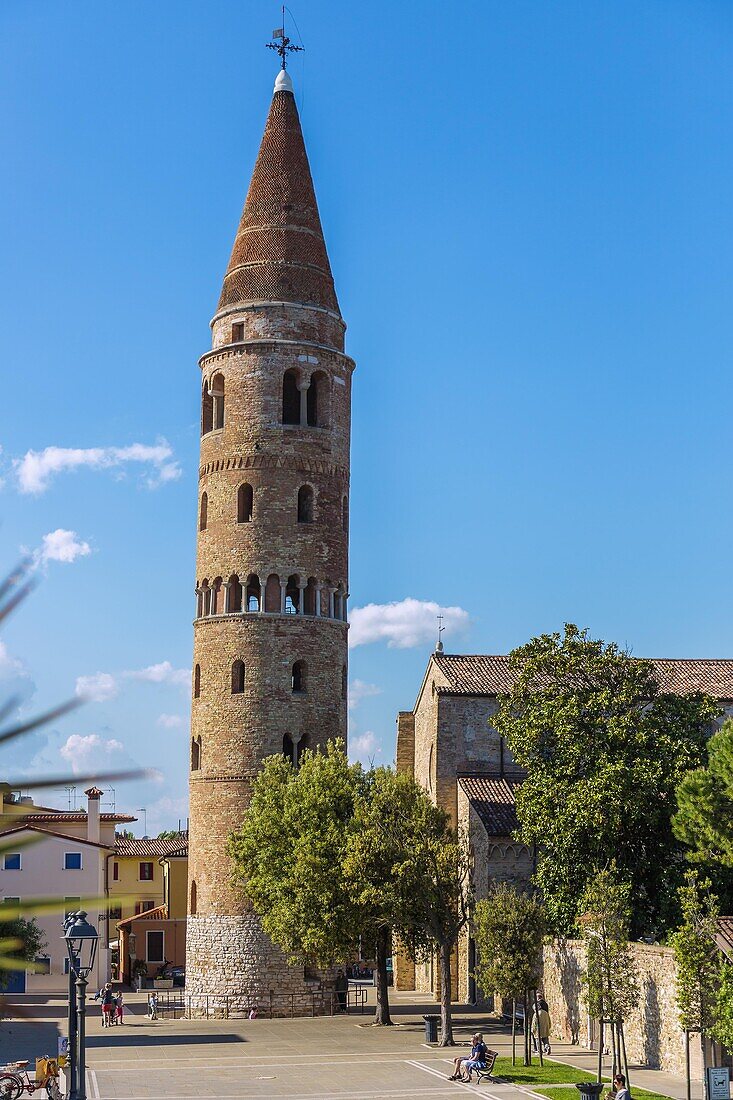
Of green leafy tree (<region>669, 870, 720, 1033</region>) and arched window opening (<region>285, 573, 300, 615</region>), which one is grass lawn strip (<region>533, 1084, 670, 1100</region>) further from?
arched window opening (<region>285, 573, 300, 615</region>)

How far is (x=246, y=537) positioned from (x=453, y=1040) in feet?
62.9

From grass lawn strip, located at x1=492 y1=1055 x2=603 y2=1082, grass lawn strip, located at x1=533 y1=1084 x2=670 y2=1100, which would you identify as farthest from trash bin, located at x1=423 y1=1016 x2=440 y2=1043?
grass lawn strip, located at x1=533 y1=1084 x2=670 y2=1100

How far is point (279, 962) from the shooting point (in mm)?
44781

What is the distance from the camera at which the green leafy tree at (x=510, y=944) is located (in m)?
33.8

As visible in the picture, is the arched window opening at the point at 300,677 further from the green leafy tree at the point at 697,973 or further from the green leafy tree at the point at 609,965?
the green leafy tree at the point at 697,973

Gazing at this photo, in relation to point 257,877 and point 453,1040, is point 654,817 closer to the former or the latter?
point 453,1040

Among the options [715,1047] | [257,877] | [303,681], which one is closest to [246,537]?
[303,681]

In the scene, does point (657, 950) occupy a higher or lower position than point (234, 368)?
lower

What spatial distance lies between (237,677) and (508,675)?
37.6 feet

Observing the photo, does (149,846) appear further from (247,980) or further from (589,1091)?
(589,1091)

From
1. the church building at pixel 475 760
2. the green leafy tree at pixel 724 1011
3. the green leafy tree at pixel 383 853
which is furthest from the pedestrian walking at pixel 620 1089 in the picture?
the church building at pixel 475 760

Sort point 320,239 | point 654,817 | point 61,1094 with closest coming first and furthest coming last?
point 61,1094 → point 654,817 → point 320,239

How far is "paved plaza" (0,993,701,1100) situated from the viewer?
28.8m

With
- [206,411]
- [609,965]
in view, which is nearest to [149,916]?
[206,411]
